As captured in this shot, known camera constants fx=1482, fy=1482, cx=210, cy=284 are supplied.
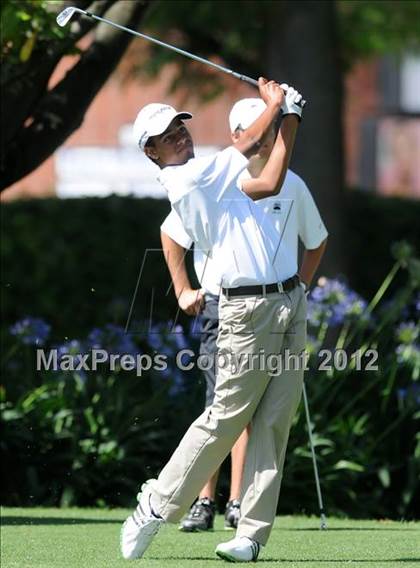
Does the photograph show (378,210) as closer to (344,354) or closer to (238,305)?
(344,354)

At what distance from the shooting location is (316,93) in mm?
12453

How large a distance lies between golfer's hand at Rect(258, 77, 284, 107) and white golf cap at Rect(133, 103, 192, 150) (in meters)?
0.43

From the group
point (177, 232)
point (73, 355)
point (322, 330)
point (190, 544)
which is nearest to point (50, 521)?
point (190, 544)

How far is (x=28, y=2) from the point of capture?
8.03 m

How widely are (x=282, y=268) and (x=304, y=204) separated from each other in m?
1.18

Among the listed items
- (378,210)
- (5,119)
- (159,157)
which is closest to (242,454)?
(159,157)

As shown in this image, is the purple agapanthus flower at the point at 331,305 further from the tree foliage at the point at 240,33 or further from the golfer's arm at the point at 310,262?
the tree foliage at the point at 240,33

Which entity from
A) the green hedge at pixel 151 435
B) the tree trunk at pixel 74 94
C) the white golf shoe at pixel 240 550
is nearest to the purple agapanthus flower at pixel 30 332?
the green hedge at pixel 151 435

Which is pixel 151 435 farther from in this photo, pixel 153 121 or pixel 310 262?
pixel 153 121

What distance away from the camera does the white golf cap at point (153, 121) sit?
6148mm

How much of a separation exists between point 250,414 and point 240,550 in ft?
1.81

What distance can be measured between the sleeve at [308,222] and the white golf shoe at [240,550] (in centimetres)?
182

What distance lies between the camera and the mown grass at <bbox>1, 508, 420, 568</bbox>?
20.2 ft

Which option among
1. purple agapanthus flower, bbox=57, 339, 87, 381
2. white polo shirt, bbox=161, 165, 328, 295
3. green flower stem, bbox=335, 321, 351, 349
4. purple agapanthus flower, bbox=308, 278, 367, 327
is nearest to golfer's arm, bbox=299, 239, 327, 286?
white polo shirt, bbox=161, 165, 328, 295
